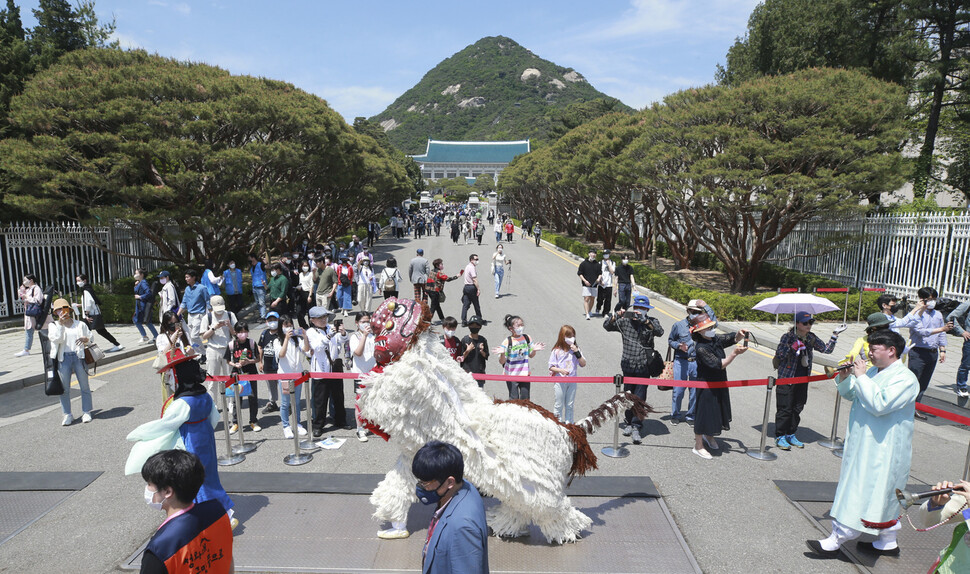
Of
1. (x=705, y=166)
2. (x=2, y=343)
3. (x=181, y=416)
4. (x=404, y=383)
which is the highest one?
(x=705, y=166)

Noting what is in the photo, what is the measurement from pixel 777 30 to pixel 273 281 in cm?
1994

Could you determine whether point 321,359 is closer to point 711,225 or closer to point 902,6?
point 711,225

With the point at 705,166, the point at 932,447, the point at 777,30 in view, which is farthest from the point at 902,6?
the point at 932,447

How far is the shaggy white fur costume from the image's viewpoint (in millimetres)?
4141

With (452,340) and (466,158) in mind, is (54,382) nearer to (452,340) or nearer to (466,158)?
(452,340)

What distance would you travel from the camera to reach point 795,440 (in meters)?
6.74

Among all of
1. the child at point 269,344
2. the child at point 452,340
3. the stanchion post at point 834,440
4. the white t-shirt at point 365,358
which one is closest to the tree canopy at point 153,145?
the child at point 269,344

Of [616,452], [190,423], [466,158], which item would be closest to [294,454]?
[190,423]

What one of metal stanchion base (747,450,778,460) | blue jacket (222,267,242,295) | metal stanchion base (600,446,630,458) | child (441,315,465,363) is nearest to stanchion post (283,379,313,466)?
child (441,315,465,363)

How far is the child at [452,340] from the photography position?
678 centimetres

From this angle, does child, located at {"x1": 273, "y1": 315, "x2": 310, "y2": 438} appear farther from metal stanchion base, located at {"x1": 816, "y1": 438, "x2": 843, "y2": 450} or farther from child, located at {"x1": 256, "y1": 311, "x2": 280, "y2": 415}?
metal stanchion base, located at {"x1": 816, "y1": 438, "x2": 843, "y2": 450}

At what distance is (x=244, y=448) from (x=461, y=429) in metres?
3.64

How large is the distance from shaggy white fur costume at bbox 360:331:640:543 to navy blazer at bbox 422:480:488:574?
158 centimetres

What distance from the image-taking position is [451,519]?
2551 millimetres
